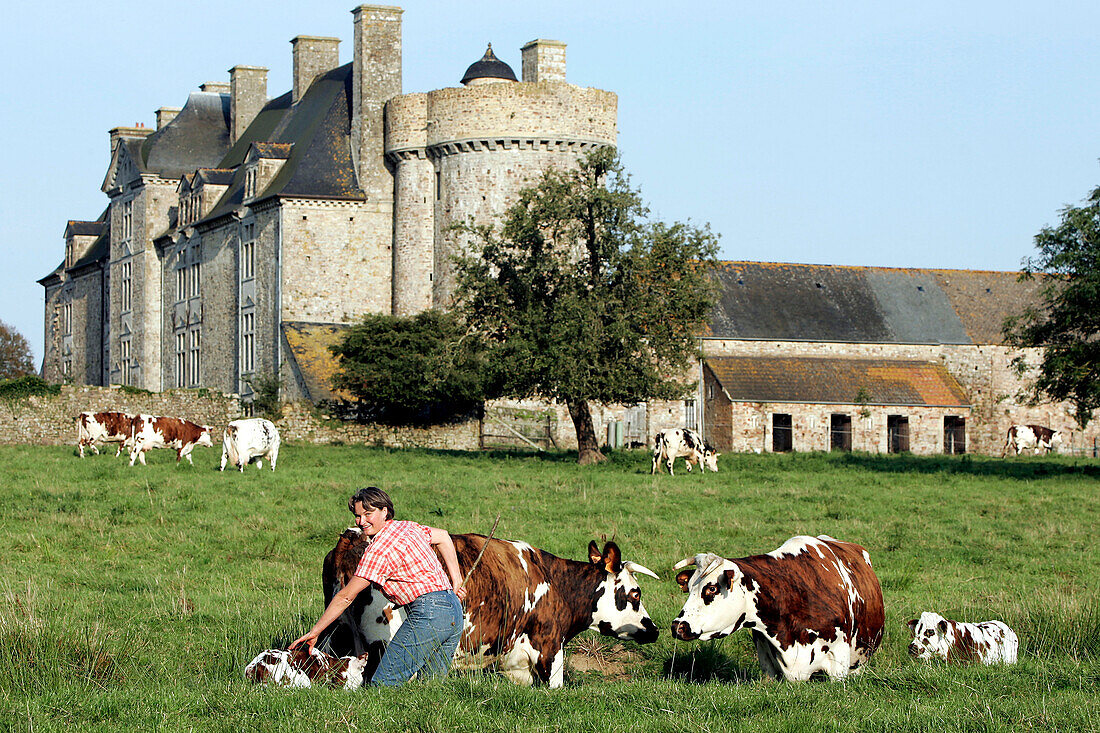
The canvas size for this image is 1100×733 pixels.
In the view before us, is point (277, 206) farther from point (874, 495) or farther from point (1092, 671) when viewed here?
point (1092, 671)

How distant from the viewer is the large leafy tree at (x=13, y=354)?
339 feet

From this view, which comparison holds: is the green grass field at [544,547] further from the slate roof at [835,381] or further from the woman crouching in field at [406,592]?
the slate roof at [835,381]

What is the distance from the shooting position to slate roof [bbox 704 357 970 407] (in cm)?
5584

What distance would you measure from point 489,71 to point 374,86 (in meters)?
5.25

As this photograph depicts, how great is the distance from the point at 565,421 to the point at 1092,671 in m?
42.0

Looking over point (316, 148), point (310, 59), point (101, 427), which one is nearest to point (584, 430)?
point (101, 427)

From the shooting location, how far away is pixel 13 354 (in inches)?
4163

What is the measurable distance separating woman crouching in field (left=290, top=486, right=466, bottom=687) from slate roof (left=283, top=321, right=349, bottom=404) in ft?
133

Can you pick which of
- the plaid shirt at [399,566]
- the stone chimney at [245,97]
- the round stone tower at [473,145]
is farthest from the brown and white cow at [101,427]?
the stone chimney at [245,97]

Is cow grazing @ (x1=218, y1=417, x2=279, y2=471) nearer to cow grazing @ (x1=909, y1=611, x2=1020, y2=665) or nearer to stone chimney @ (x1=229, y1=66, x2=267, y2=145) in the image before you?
cow grazing @ (x1=909, y1=611, x2=1020, y2=665)

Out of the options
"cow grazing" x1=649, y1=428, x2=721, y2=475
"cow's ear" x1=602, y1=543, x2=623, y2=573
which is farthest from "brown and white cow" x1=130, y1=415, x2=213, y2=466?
"cow's ear" x1=602, y1=543, x2=623, y2=573

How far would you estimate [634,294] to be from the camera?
3650 cm

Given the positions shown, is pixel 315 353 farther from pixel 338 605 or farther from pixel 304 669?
pixel 338 605

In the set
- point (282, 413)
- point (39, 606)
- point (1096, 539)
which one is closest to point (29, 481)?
point (39, 606)
